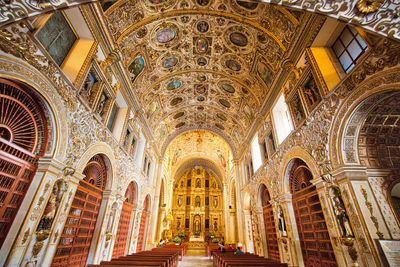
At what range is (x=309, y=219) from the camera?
709 centimetres

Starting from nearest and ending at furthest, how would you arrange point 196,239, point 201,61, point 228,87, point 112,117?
point 112,117 < point 201,61 < point 228,87 < point 196,239

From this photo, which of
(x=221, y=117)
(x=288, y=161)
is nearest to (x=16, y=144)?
(x=288, y=161)

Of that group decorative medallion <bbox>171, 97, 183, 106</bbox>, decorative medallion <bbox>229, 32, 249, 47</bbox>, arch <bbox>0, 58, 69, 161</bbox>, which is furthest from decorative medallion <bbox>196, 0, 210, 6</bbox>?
decorative medallion <bbox>171, 97, 183, 106</bbox>

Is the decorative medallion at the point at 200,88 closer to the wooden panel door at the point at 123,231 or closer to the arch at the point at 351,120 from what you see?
the wooden panel door at the point at 123,231

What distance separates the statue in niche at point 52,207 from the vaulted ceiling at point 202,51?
6303mm

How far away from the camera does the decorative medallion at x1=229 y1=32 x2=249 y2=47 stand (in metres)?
9.45

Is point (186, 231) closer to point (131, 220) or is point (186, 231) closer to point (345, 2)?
point (131, 220)

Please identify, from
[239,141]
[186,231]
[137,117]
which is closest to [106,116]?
[137,117]

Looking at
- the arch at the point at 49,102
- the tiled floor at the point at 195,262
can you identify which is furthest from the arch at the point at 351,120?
the tiled floor at the point at 195,262

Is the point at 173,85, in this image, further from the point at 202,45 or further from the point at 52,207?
the point at 52,207

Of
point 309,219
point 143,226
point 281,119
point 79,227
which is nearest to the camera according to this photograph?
point 79,227

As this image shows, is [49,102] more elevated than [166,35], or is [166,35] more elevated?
[166,35]

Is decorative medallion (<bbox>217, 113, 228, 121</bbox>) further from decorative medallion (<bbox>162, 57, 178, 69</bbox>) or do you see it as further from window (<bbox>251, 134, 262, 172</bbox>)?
decorative medallion (<bbox>162, 57, 178, 69</bbox>)

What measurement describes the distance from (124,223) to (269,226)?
8.52 meters
